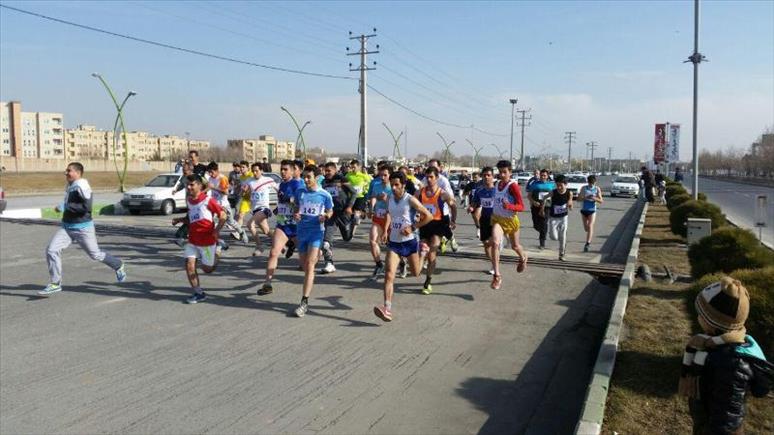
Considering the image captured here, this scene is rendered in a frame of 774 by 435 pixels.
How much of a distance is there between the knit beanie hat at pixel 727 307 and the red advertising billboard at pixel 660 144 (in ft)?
124

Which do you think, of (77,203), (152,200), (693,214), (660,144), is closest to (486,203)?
(77,203)

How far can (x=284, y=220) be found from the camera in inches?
349

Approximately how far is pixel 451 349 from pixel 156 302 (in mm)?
4346

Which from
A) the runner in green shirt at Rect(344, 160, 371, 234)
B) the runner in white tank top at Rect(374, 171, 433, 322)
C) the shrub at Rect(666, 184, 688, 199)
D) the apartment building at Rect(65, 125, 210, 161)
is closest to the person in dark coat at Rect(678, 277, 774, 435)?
the runner in white tank top at Rect(374, 171, 433, 322)

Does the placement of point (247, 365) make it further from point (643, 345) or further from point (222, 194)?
point (222, 194)

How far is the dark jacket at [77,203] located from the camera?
841 centimetres

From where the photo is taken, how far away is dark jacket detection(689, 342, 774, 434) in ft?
9.77

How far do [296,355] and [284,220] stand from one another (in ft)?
10.8

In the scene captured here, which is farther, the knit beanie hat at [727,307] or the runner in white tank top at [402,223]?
the runner in white tank top at [402,223]

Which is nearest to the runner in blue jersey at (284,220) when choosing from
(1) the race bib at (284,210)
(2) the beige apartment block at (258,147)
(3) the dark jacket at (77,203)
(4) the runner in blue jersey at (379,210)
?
(1) the race bib at (284,210)

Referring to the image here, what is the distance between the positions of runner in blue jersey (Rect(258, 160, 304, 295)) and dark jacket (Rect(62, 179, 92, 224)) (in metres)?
2.68

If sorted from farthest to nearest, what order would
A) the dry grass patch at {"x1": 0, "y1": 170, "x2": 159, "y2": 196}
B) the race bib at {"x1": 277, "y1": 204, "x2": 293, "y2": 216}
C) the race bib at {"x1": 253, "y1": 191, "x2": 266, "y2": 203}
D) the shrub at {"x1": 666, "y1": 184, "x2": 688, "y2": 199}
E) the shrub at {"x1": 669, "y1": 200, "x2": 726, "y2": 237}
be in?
the dry grass patch at {"x1": 0, "y1": 170, "x2": 159, "y2": 196} → the shrub at {"x1": 666, "y1": 184, "x2": 688, "y2": 199} → the shrub at {"x1": 669, "y1": 200, "x2": 726, "y2": 237} → the race bib at {"x1": 253, "y1": 191, "x2": 266, "y2": 203} → the race bib at {"x1": 277, "y1": 204, "x2": 293, "y2": 216}

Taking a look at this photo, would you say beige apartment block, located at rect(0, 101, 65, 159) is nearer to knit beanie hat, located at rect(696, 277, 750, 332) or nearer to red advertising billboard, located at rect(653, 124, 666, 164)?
red advertising billboard, located at rect(653, 124, 666, 164)

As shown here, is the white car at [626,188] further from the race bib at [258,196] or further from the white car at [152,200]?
the race bib at [258,196]
